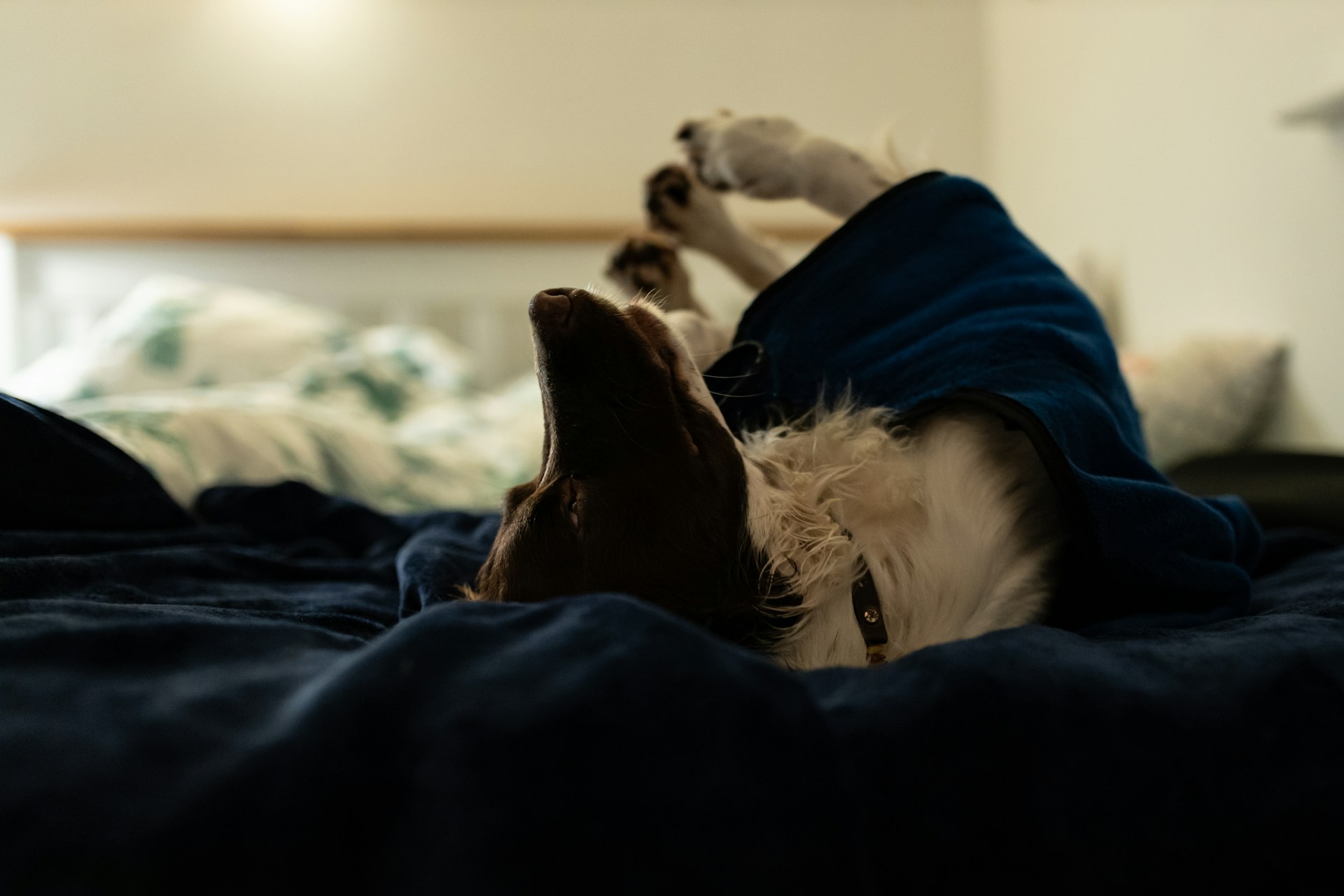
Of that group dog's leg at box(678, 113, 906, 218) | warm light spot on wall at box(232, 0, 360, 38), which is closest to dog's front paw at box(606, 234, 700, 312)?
dog's leg at box(678, 113, 906, 218)

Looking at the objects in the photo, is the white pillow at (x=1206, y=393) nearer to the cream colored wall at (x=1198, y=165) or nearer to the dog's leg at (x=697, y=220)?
the cream colored wall at (x=1198, y=165)

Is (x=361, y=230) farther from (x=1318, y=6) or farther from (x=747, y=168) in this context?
(x=1318, y=6)

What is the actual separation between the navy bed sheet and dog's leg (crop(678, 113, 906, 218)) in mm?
832

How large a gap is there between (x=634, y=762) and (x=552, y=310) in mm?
436

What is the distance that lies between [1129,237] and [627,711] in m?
2.52

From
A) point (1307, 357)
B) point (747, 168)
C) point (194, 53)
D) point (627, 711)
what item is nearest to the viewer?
point (627, 711)

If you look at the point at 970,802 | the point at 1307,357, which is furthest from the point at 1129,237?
the point at 970,802

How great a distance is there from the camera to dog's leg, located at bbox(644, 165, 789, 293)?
4.60 ft

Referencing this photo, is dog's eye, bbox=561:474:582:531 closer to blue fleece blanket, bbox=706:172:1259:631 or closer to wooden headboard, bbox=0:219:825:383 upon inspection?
blue fleece blanket, bbox=706:172:1259:631

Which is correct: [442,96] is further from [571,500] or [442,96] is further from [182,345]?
[571,500]

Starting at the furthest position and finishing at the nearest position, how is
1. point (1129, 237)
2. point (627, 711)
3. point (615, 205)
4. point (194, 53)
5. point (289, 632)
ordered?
point (615, 205), point (194, 53), point (1129, 237), point (289, 632), point (627, 711)

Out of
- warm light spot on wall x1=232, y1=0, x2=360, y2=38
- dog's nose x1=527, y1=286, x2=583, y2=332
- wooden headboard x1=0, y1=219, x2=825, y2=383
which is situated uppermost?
warm light spot on wall x1=232, y1=0, x2=360, y2=38

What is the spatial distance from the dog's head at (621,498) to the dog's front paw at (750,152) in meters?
0.53

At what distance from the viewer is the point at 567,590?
0.79 meters
